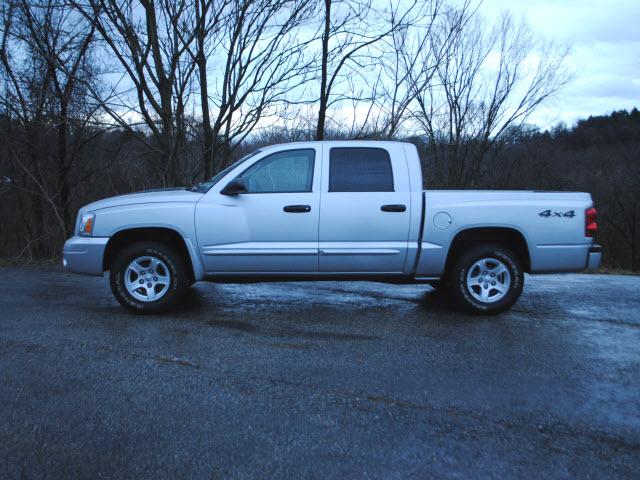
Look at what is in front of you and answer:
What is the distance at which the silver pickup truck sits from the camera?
18.4 ft

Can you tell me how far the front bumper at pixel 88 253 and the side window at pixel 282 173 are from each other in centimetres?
166

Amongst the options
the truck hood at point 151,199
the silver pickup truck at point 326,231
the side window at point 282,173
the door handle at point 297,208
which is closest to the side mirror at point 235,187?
the silver pickup truck at point 326,231

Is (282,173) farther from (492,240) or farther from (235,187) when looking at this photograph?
(492,240)

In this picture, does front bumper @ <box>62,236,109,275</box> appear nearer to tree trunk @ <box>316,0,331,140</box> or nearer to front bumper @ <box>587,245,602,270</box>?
front bumper @ <box>587,245,602,270</box>

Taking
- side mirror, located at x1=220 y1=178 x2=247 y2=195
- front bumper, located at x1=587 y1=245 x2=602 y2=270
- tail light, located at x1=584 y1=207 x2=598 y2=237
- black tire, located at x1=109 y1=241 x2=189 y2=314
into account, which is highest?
side mirror, located at x1=220 y1=178 x2=247 y2=195

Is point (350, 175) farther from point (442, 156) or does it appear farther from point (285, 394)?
point (442, 156)

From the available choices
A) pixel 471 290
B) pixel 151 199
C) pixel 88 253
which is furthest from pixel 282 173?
pixel 471 290

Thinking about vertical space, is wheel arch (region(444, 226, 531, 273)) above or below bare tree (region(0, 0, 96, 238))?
below

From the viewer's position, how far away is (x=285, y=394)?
349cm

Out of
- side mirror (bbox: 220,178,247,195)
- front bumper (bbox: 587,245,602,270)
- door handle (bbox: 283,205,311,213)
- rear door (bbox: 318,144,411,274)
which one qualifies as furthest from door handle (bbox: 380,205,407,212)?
front bumper (bbox: 587,245,602,270)

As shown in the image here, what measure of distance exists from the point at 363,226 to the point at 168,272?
2.12m

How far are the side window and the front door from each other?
18 millimetres

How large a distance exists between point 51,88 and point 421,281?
9.61 meters

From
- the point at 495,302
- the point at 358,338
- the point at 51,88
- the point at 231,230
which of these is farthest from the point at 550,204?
the point at 51,88
